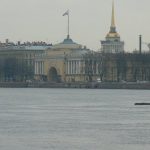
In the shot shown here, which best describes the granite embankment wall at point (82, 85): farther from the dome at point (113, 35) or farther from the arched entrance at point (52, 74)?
the dome at point (113, 35)

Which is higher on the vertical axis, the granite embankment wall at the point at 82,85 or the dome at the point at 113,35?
the dome at the point at 113,35

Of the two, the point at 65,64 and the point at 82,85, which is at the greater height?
the point at 65,64

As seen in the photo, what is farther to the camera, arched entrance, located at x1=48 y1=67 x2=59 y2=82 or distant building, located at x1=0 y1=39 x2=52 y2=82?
distant building, located at x1=0 y1=39 x2=52 y2=82

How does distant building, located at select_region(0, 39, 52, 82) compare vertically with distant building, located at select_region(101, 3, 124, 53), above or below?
below

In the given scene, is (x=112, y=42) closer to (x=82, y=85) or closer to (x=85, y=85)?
(x=82, y=85)

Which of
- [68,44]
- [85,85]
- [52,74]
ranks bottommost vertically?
[85,85]

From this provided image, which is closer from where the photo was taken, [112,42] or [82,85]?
[82,85]
